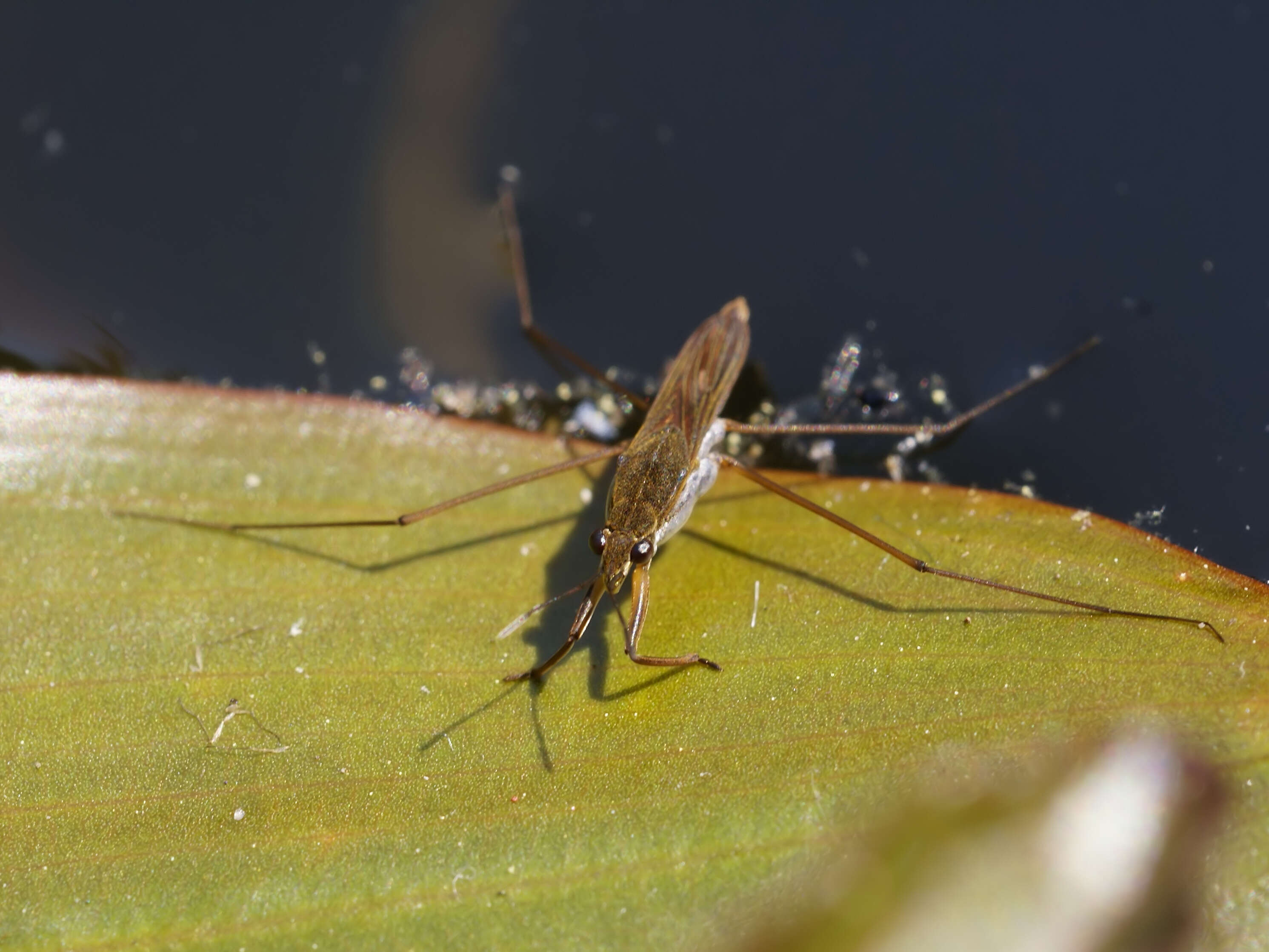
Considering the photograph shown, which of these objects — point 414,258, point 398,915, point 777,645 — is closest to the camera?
point 398,915

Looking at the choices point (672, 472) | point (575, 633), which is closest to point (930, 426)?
point (672, 472)

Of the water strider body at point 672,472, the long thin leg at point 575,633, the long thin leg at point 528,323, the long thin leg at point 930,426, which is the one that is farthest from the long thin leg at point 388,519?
the long thin leg at point 930,426

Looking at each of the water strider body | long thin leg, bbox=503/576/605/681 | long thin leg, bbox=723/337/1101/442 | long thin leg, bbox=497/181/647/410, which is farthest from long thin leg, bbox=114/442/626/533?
long thin leg, bbox=723/337/1101/442

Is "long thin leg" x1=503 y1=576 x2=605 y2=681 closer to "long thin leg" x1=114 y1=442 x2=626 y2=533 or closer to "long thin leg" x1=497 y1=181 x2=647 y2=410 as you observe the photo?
"long thin leg" x1=114 y1=442 x2=626 y2=533

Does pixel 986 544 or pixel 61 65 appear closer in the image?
pixel 986 544

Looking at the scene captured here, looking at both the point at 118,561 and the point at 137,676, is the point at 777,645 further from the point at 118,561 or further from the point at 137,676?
the point at 118,561

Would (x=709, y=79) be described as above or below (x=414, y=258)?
above

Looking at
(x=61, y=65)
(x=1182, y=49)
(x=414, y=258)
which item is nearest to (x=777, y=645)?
(x=414, y=258)

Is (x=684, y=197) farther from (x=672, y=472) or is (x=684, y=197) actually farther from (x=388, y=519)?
(x=388, y=519)
